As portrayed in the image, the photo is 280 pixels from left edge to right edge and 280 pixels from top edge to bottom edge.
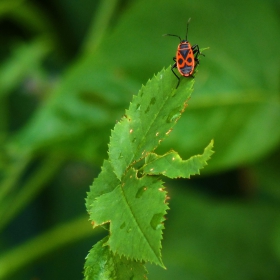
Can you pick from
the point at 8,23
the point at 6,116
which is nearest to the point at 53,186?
the point at 6,116

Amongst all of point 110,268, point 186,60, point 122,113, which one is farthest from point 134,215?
point 122,113

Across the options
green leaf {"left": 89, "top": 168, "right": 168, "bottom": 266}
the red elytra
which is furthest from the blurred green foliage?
green leaf {"left": 89, "top": 168, "right": 168, "bottom": 266}

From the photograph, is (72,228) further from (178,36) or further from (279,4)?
(279,4)

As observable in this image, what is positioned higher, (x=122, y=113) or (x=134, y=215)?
(x=122, y=113)

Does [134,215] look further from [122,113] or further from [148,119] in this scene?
[122,113]

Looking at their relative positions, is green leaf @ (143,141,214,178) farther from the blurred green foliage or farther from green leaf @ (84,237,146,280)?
the blurred green foliage
